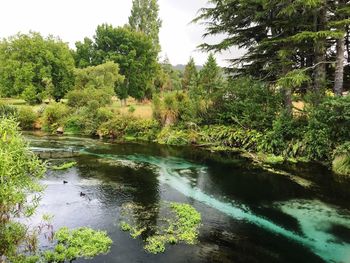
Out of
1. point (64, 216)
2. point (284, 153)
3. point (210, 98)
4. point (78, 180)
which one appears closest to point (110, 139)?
point (210, 98)

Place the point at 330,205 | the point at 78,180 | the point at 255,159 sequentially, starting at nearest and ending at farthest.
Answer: the point at 330,205 → the point at 78,180 → the point at 255,159

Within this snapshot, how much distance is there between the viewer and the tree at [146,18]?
46469mm

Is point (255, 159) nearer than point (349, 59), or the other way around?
point (255, 159)

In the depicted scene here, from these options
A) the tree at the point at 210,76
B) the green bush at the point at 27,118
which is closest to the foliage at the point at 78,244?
the tree at the point at 210,76

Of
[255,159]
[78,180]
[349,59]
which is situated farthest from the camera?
[349,59]

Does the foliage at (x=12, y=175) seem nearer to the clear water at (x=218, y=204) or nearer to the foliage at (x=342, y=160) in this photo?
the clear water at (x=218, y=204)

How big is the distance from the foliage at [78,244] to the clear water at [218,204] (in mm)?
330

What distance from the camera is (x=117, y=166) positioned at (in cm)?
1741

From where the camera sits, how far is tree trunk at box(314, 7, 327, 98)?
18844mm

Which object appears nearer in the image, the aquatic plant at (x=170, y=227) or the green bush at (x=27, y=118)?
the aquatic plant at (x=170, y=227)

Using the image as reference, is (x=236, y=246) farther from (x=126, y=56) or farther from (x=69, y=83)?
(x=69, y=83)

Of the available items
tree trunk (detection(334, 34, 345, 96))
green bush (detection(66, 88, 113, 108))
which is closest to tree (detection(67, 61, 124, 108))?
green bush (detection(66, 88, 113, 108))

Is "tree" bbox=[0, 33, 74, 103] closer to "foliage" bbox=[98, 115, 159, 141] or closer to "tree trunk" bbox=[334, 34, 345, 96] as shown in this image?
"foliage" bbox=[98, 115, 159, 141]

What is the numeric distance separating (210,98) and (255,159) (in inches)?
323
